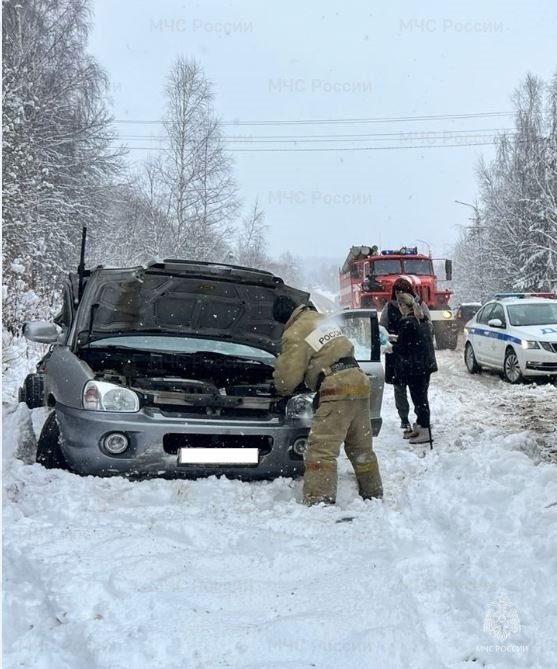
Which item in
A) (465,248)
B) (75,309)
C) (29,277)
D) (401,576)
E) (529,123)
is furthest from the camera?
(465,248)

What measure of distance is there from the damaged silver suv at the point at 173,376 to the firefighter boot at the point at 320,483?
353mm

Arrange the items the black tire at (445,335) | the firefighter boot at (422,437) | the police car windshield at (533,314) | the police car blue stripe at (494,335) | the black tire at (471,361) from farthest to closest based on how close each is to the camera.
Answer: the black tire at (445,335) → the black tire at (471,361) → the police car windshield at (533,314) → the police car blue stripe at (494,335) → the firefighter boot at (422,437)

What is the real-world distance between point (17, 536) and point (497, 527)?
247 centimetres

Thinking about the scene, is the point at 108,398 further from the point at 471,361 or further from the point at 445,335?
the point at 445,335

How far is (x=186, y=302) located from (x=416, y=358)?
251cm

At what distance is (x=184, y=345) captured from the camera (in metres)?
5.19

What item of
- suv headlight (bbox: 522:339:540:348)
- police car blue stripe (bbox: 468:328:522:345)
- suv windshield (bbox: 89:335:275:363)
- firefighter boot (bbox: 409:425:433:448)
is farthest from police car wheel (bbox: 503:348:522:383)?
suv windshield (bbox: 89:335:275:363)

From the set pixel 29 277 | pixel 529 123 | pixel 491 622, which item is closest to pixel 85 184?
pixel 29 277

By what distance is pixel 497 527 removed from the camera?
10.7 ft

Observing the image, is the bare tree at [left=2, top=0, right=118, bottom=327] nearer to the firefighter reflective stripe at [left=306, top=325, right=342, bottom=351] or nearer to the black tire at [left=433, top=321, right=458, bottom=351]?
the firefighter reflective stripe at [left=306, top=325, right=342, bottom=351]

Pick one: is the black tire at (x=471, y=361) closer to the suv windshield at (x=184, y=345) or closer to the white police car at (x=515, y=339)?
the white police car at (x=515, y=339)

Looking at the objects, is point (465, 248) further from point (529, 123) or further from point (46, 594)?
point (46, 594)

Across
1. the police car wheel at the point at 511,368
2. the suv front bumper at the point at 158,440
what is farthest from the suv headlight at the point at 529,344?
the suv front bumper at the point at 158,440

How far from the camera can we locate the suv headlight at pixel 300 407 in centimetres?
438
